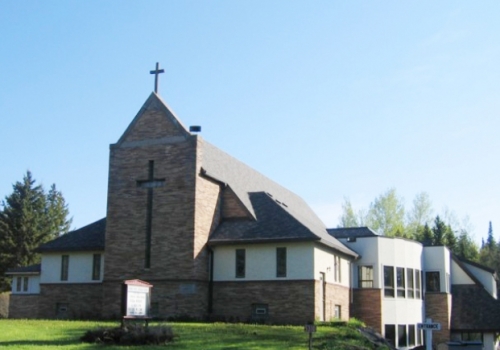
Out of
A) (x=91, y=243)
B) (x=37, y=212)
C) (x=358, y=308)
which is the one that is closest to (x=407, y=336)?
(x=358, y=308)

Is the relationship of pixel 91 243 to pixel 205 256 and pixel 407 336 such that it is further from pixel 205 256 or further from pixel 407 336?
pixel 407 336

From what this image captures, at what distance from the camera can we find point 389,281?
A: 135 ft

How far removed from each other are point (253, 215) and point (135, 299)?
14.8 meters

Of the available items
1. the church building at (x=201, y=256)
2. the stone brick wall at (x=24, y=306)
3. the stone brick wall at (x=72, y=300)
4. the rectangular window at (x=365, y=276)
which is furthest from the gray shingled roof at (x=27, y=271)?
the rectangular window at (x=365, y=276)

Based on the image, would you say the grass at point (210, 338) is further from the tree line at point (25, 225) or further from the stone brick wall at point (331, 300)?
the tree line at point (25, 225)

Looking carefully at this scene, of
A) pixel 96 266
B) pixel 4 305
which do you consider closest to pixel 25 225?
pixel 4 305

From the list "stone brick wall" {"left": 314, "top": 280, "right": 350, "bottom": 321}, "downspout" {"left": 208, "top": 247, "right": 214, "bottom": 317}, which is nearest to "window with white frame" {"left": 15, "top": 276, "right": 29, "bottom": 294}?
"downspout" {"left": 208, "top": 247, "right": 214, "bottom": 317}

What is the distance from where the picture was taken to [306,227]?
3416 centimetres

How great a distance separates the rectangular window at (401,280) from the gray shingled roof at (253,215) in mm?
3317

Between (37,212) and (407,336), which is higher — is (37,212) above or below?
above

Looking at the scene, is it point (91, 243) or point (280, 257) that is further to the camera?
point (91, 243)

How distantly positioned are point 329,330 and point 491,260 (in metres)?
66.6

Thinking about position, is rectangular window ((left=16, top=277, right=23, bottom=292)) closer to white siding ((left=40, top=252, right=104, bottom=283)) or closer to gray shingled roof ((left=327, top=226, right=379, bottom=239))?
white siding ((left=40, top=252, right=104, bottom=283))

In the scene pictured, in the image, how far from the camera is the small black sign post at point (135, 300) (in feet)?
72.3
